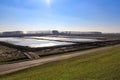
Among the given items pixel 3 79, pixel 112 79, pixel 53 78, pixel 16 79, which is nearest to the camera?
pixel 112 79

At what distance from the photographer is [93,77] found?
12227 mm

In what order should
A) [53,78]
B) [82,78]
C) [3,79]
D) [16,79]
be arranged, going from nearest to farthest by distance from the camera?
[82,78], [53,78], [16,79], [3,79]

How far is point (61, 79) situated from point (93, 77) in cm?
233

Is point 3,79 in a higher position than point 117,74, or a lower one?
lower

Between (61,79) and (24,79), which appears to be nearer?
(61,79)

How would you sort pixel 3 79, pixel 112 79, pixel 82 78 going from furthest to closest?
pixel 3 79 → pixel 82 78 → pixel 112 79

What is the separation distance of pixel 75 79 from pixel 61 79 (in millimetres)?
1068

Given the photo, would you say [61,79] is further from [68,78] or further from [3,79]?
[3,79]

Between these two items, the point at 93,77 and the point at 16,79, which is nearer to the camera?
the point at 93,77

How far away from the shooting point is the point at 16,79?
46.6 feet

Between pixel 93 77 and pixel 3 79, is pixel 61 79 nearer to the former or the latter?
A: pixel 93 77

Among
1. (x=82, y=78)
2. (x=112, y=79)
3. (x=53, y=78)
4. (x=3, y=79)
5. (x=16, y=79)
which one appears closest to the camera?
(x=112, y=79)

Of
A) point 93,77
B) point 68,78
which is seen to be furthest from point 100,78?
point 68,78

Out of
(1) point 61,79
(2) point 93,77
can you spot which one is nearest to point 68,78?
(1) point 61,79
